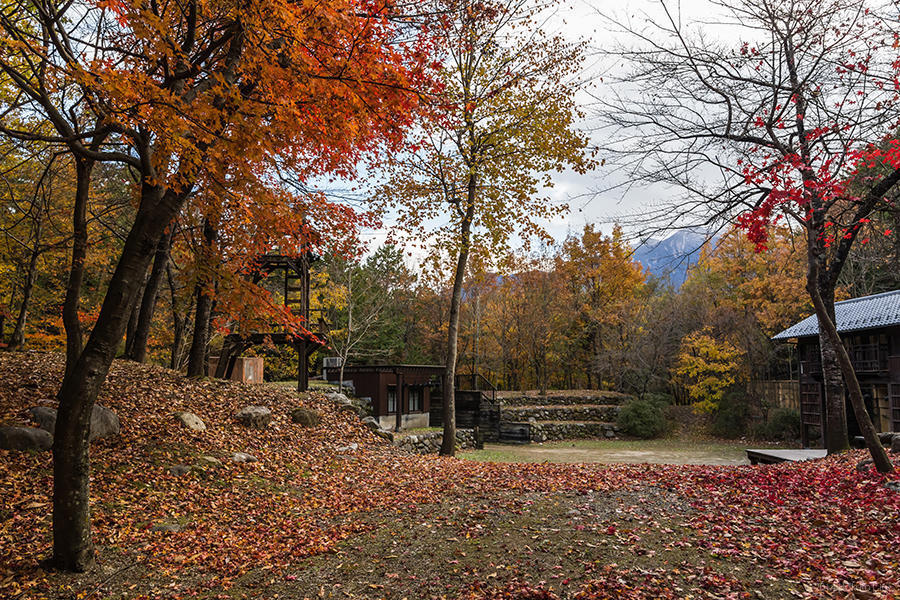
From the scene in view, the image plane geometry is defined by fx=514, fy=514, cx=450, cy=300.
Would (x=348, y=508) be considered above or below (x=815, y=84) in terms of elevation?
below

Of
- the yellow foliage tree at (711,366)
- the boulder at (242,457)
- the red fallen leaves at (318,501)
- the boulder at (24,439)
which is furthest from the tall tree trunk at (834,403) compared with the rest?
the yellow foliage tree at (711,366)

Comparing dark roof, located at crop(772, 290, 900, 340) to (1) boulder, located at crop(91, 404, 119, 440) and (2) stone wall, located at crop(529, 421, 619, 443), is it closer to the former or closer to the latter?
(2) stone wall, located at crop(529, 421, 619, 443)

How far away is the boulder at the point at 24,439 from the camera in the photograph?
621 centimetres

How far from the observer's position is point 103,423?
23.7 ft

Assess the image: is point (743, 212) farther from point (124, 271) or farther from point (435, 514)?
point (124, 271)

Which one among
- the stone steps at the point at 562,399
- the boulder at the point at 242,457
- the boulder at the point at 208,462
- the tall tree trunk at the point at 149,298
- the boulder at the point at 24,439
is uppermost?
the tall tree trunk at the point at 149,298

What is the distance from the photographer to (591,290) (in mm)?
30891

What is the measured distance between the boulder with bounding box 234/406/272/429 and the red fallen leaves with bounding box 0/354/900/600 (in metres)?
0.19

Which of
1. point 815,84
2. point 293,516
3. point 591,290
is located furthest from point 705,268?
point 293,516

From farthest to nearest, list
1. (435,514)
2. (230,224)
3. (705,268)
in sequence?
(705,268)
(230,224)
(435,514)

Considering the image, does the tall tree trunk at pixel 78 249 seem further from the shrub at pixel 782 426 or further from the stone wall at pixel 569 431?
the shrub at pixel 782 426

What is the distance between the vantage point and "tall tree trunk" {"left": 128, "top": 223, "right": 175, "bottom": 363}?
37.5 feet

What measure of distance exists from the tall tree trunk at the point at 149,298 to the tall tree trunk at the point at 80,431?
23.6 ft

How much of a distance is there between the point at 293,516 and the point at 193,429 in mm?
3206
